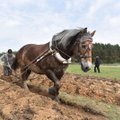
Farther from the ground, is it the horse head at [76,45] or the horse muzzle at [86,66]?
the horse head at [76,45]

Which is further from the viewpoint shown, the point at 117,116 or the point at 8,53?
the point at 8,53

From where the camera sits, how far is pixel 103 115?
10070 millimetres

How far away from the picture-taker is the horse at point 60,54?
960 centimetres

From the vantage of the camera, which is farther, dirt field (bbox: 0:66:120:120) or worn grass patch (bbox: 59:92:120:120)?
worn grass patch (bbox: 59:92:120:120)

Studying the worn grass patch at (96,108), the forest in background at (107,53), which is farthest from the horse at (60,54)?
the forest in background at (107,53)

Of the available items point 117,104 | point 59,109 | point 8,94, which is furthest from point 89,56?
point 117,104

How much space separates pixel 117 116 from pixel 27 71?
4.66 meters

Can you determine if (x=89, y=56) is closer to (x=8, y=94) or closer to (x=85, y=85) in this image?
(x=8, y=94)

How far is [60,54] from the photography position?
10.5m

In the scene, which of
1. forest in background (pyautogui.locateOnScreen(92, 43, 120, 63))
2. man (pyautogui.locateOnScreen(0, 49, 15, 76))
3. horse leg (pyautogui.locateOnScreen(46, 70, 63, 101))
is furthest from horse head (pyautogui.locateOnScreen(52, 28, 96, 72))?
forest in background (pyautogui.locateOnScreen(92, 43, 120, 63))

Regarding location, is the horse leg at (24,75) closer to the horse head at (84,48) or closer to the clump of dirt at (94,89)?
the clump of dirt at (94,89)

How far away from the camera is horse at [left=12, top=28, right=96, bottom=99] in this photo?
960cm

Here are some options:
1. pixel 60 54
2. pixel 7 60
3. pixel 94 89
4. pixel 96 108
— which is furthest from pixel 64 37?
pixel 7 60

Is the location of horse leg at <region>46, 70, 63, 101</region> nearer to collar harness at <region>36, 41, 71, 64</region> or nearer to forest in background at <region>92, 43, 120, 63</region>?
collar harness at <region>36, 41, 71, 64</region>
